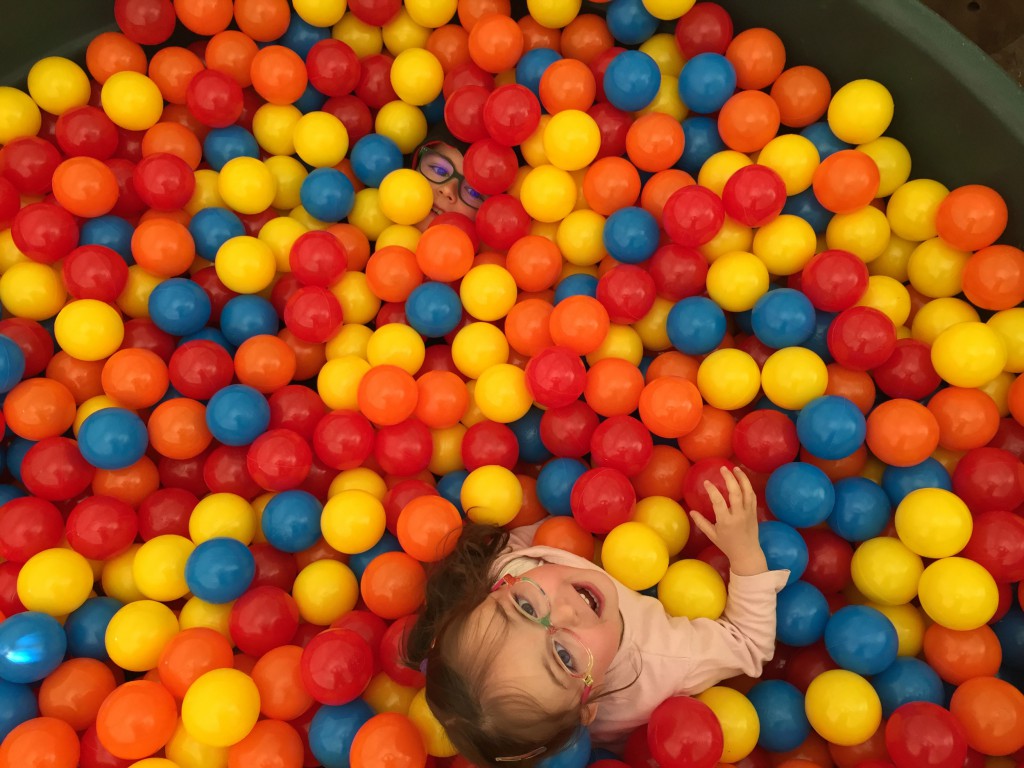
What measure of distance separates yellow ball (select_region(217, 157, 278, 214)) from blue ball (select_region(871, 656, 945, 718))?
121 centimetres

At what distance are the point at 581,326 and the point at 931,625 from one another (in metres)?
0.65

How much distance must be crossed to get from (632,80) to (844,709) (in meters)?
0.99

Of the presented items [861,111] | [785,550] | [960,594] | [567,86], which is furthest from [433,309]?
[960,594]

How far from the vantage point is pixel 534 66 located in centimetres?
159

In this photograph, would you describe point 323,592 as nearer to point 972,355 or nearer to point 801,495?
point 801,495

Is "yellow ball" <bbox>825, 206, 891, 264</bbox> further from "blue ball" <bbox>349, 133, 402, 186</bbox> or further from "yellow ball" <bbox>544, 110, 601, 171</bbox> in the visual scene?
"blue ball" <bbox>349, 133, 402, 186</bbox>

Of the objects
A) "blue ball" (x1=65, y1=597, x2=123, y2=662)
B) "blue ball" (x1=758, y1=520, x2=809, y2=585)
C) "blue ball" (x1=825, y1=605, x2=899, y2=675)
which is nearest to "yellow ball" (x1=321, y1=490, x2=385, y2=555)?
"blue ball" (x1=65, y1=597, x2=123, y2=662)

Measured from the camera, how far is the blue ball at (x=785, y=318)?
1.36m

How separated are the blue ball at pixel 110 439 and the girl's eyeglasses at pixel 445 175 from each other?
0.67 m

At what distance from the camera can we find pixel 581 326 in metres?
1.39

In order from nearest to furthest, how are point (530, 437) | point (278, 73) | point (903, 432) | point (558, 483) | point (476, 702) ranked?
1. point (476, 702)
2. point (903, 432)
3. point (558, 483)
4. point (530, 437)
5. point (278, 73)

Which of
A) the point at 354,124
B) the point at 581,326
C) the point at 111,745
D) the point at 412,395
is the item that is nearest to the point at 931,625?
the point at 581,326

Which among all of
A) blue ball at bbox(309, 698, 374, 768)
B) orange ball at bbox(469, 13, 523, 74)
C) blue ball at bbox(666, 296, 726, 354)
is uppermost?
orange ball at bbox(469, 13, 523, 74)

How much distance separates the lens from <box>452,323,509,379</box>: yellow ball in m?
1.46
